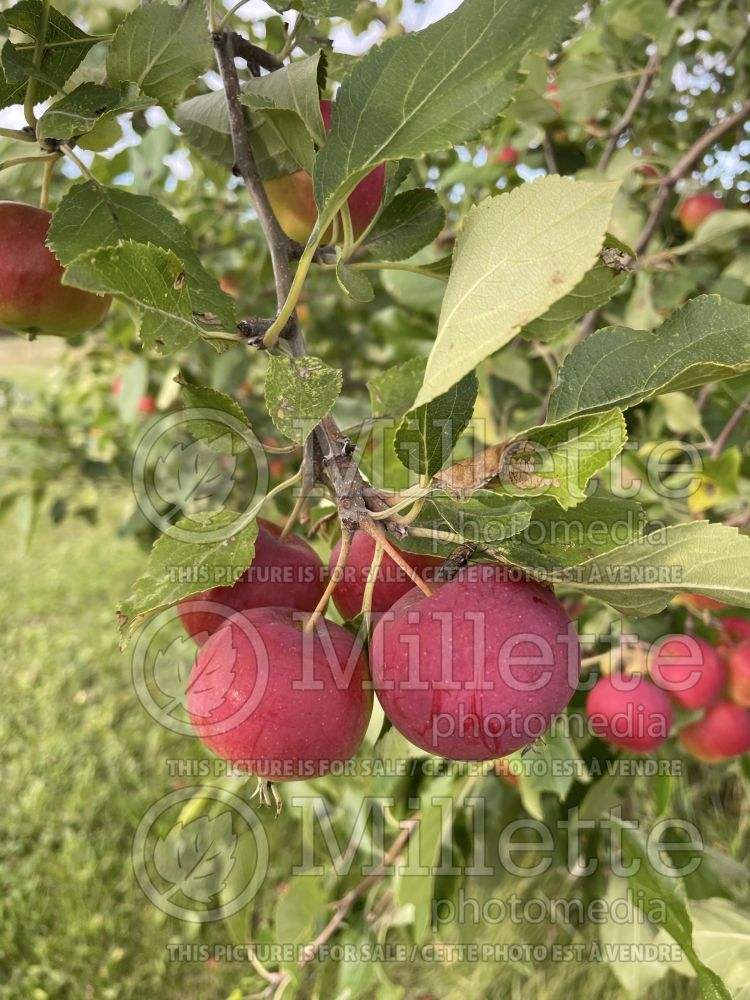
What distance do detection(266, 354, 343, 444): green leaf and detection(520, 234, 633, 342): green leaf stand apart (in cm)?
16

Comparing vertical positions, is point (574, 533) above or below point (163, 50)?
below

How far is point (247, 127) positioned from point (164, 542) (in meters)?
0.40

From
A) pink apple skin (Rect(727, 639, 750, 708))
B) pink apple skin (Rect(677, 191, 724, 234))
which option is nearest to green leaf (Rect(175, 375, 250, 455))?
pink apple skin (Rect(727, 639, 750, 708))

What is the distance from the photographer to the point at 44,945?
1848 mm

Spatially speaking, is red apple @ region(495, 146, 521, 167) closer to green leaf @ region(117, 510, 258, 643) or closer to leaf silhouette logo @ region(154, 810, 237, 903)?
green leaf @ region(117, 510, 258, 643)

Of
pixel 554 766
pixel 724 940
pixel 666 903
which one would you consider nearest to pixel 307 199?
pixel 554 766

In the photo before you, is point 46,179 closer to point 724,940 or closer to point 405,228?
point 405,228

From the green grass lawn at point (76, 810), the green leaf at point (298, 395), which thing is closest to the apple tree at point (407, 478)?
the green leaf at point (298, 395)

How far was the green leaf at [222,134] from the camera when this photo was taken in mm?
720

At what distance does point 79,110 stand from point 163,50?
3.4 inches

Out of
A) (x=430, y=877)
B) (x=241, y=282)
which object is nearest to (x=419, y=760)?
(x=430, y=877)

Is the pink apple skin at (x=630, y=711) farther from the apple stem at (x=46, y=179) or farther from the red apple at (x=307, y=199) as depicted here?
the apple stem at (x=46, y=179)

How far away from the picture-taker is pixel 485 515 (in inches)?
19.9

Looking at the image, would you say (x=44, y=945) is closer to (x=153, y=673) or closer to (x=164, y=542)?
(x=153, y=673)
